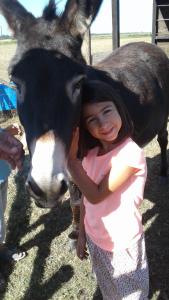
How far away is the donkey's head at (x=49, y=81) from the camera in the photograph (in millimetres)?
1654

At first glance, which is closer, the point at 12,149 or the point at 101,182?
the point at 101,182

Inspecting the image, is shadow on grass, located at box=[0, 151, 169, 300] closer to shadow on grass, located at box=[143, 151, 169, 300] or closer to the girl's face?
shadow on grass, located at box=[143, 151, 169, 300]

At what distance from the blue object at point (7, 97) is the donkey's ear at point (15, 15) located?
480 cm

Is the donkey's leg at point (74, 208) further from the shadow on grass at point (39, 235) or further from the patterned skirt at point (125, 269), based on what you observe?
the patterned skirt at point (125, 269)

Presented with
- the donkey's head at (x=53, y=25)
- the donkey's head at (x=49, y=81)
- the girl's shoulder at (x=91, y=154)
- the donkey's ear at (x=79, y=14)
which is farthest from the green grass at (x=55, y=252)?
the donkey's ear at (x=79, y=14)

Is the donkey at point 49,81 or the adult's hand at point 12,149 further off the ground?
the donkey at point 49,81

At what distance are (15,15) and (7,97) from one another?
5.04m

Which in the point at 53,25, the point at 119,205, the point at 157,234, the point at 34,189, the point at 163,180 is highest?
the point at 53,25

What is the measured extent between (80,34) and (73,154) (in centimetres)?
94

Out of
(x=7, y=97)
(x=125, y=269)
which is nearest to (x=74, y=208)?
(x=125, y=269)

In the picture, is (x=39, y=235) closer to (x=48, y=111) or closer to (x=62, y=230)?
(x=62, y=230)

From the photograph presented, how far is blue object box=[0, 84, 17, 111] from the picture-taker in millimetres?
7289

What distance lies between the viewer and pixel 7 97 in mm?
7371

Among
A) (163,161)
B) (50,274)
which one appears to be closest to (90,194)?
(50,274)
